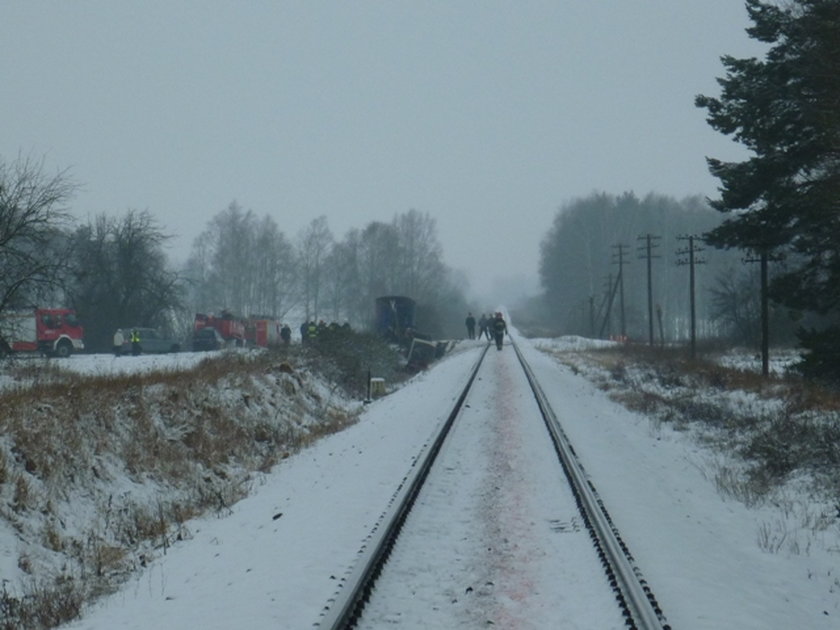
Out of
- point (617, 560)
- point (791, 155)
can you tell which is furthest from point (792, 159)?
point (617, 560)

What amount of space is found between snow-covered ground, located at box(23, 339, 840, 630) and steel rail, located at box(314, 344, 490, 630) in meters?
0.17

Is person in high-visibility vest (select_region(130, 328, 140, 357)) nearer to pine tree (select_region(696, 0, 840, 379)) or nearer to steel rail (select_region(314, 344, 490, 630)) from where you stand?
pine tree (select_region(696, 0, 840, 379))

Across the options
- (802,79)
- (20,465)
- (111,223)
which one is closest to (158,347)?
(111,223)

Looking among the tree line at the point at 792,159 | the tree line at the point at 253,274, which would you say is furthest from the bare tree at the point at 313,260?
the tree line at the point at 792,159

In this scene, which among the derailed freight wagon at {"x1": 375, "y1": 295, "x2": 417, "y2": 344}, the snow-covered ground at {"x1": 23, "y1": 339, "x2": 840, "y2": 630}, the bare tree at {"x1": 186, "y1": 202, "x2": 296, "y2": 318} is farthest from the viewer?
the bare tree at {"x1": 186, "y1": 202, "x2": 296, "y2": 318}

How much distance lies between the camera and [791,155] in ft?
81.7

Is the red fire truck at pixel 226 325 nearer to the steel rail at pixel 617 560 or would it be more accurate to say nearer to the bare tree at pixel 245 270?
the bare tree at pixel 245 270

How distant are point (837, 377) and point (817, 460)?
1456 centimetres

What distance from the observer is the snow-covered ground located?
20.5 feet

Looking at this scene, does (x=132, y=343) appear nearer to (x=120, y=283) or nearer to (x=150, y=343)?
(x=150, y=343)

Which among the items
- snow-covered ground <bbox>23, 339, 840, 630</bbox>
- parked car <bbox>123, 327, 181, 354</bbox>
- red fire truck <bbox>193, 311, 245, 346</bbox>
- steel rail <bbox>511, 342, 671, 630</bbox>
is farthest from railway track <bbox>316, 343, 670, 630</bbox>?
red fire truck <bbox>193, 311, 245, 346</bbox>

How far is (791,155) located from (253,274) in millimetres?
76211

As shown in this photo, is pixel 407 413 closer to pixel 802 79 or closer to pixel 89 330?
pixel 802 79

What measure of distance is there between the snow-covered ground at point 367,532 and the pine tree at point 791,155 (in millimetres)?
12156
